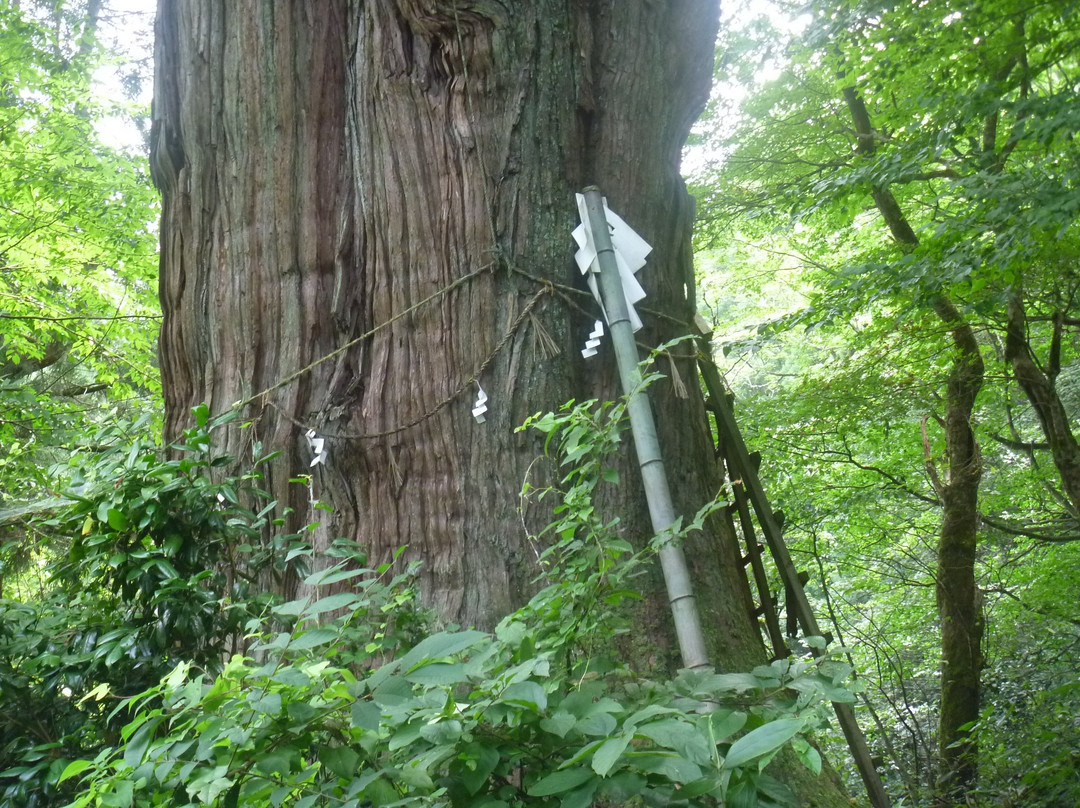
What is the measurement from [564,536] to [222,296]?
2.27 m

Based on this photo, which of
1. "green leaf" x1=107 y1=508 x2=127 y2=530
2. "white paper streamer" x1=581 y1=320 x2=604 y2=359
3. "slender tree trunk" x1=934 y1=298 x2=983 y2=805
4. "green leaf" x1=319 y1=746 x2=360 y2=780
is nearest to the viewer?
"green leaf" x1=319 y1=746 x2=360 y2=780

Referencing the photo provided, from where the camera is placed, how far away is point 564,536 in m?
1.75

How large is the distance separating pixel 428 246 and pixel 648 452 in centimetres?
117

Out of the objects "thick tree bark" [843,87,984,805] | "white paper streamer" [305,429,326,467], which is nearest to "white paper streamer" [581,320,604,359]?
"white paper streamer" [305,429,326,467]

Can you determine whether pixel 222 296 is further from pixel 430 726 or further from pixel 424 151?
pixel 430 726

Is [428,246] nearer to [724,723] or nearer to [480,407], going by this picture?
[480,407]


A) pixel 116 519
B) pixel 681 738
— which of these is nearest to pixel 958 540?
pixel 116 519

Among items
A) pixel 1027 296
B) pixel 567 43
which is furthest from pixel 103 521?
pixel 1027 296

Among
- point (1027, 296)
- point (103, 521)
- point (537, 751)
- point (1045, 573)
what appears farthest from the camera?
point (1045, 573)

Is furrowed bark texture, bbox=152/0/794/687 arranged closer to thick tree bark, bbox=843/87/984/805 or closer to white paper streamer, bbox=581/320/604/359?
white paper streamer, bbox=581/320/604/359

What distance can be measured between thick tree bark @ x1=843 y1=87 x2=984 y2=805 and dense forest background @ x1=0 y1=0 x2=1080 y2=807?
27 mm

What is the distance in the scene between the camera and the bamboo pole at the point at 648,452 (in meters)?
A: 2.19

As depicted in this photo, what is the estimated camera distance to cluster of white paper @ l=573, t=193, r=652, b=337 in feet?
9.37

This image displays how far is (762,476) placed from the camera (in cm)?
757
